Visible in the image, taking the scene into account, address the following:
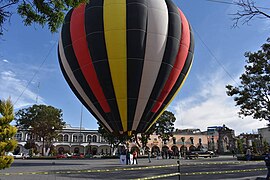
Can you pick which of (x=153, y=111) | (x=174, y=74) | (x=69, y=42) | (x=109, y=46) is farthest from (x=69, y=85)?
(x=174, y=74)

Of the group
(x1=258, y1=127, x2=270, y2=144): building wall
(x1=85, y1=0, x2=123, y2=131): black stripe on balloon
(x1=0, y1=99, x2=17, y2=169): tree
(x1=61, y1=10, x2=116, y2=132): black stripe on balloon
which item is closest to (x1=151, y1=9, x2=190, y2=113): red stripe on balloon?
(x1=85, y1=0, x2=123, y2=131): black stripe on balloon

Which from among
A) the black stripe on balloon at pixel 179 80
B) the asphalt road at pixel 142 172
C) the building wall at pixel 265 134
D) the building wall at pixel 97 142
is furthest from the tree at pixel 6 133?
the building wall at pixel 265 134

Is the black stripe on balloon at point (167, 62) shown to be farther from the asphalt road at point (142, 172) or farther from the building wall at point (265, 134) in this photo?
the building wall at point (265, 134)

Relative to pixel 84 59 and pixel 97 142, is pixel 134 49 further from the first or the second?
pixel 97 142

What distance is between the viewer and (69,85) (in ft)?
61.9

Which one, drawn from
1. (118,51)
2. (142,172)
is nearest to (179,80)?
(118,51)

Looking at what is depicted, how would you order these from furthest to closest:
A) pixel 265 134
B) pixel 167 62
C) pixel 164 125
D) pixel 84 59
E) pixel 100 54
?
1. pixel 265 134
2. pixel 164 125
3. pixel 167 62
4. pixel 84 59
5. pixel 100 54

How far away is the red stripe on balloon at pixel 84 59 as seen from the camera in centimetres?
1623

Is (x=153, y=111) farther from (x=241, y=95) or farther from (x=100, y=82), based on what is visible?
(x=241, y=95)

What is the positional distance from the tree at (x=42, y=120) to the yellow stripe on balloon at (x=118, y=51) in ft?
125

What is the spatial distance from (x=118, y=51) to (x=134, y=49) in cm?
106

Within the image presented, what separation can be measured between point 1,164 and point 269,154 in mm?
11275

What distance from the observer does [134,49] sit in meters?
15.8

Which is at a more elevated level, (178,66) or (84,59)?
(84,59)
